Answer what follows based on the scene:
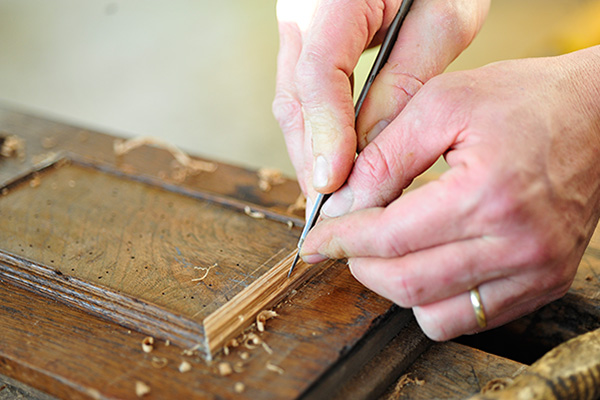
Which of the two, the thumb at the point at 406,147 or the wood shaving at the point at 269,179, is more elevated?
the thumb at the point at 406,147

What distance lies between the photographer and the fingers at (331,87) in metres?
0.96

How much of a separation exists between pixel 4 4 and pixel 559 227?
4.38 m

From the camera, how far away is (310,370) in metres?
0.77

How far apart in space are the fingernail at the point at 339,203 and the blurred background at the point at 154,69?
9.22 feet

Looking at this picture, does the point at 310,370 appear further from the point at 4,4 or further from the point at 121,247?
the point at 4,4

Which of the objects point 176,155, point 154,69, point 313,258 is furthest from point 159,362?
point 154,69

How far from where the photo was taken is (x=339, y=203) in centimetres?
98

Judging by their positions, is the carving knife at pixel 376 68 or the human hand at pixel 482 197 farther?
the carving knife at pixel 376 68

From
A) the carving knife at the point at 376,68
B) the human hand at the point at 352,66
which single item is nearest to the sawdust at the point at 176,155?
the human hand at the point at 352,66

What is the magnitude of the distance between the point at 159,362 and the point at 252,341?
147 millimetres

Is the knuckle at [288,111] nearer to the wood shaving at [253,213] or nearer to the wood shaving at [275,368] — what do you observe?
the wood shaving at [253,213]

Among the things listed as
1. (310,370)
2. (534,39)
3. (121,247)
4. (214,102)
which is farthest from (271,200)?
(214,102)

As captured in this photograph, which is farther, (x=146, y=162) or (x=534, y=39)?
(x=534, y=39)

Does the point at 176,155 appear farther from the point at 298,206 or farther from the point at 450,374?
the point at 450,374
